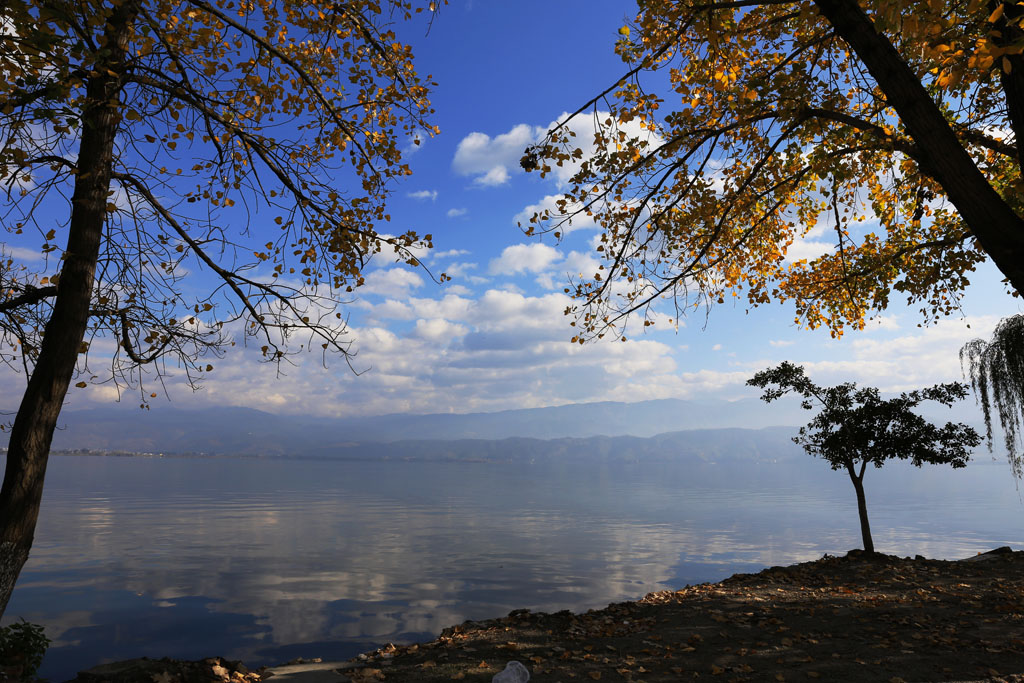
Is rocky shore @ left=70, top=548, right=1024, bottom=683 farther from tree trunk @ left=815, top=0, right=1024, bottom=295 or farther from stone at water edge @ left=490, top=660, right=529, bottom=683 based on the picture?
tree trunk @ left=815, top=0, right=1024, bottom=295

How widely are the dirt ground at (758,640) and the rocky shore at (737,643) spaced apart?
0.02 m

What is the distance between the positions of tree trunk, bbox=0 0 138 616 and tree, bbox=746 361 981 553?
64.6 feet

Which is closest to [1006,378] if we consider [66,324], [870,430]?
[870,430]

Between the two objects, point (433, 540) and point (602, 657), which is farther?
point (433, 540)

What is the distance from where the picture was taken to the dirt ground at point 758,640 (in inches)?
311

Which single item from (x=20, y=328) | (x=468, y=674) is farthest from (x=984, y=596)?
(x=20, y=328)

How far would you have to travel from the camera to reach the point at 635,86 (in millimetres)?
9242

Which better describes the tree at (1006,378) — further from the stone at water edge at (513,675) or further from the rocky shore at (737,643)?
the stone at water edge at (513,675)

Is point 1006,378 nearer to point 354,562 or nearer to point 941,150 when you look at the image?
point 941,150

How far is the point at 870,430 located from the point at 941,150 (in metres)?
17.1

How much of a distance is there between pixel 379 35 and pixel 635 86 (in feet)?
14.2

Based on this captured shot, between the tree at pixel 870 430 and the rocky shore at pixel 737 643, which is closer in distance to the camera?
the rocky shore at pixel 737 643

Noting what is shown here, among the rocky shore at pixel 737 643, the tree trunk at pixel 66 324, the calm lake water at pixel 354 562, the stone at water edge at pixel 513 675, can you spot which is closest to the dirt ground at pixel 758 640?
the rocky shore at pixel 737 643

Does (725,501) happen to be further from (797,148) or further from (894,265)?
(797,148)
